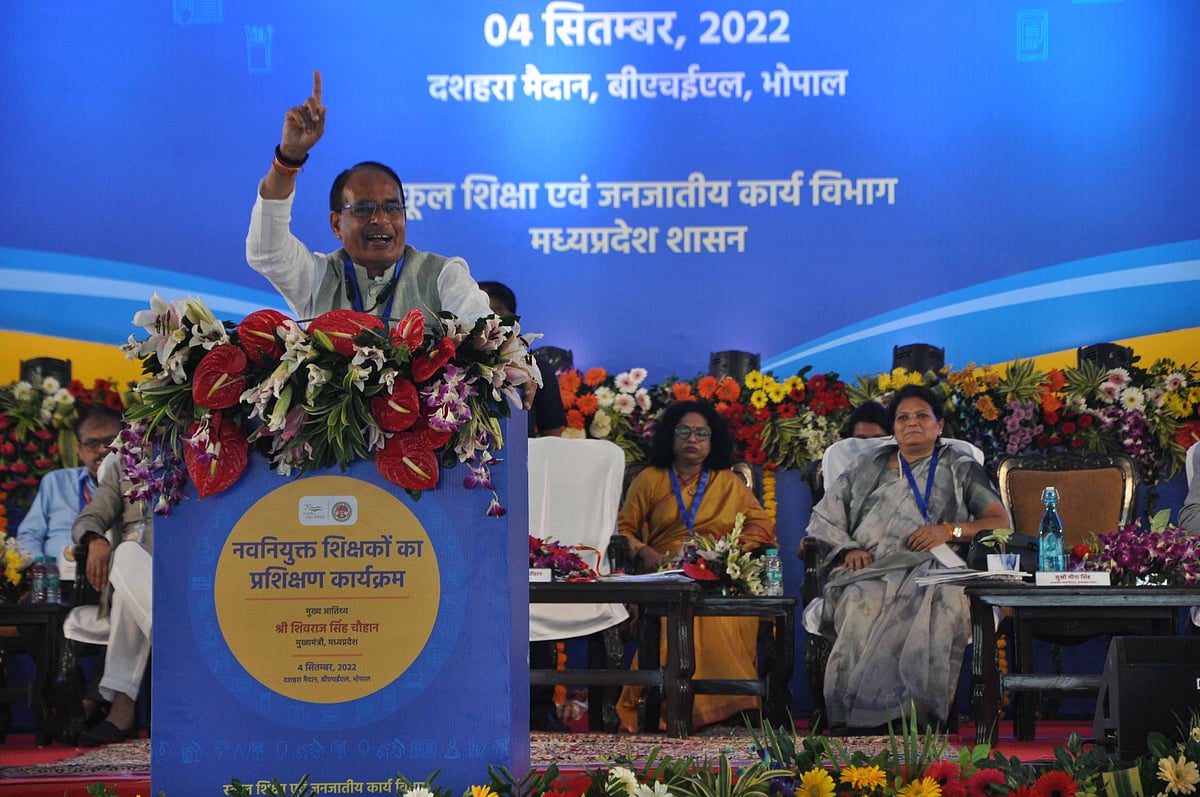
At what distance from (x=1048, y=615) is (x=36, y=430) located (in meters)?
4.62

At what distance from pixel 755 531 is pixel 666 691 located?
1194mm

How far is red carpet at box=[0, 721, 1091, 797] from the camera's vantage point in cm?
328

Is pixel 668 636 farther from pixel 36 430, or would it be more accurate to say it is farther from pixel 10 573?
pixel 36 430

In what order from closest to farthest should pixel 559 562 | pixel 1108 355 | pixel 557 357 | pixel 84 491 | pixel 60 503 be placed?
pixel 559 562, pixel 84 491, pixel 60 503, pixel 1108 355, pixel 557 357

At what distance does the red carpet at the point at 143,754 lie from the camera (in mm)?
3279

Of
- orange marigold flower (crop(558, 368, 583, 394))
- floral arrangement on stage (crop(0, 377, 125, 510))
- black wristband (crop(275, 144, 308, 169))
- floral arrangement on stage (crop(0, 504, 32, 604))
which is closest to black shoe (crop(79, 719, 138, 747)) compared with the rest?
floral arrangement on stage (crop(0, 504, 32, 604))

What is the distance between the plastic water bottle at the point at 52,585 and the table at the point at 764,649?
8.01ft

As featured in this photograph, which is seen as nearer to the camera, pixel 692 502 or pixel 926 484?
pixel 926 484

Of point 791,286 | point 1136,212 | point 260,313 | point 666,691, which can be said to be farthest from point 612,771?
point 1136,212

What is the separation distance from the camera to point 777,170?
7.02m

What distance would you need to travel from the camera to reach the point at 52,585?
231 inches

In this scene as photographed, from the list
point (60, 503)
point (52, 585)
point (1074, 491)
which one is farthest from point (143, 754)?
point (1074, 491)

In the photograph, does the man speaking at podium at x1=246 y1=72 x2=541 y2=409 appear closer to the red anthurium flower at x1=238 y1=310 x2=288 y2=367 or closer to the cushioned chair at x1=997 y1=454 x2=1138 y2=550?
the red anthurium flower at x1=238 y1=310 x2=288 y2=367

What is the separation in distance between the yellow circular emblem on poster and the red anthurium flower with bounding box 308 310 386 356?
26 centimetres
